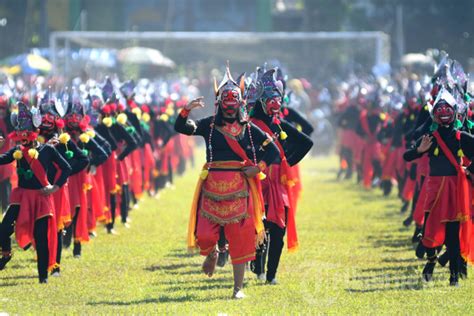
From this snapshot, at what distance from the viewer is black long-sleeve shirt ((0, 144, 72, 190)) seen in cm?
1366

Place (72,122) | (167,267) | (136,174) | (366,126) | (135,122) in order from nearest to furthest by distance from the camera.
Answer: (167,267), (72,122), (135,122), (136,174), (366,126)

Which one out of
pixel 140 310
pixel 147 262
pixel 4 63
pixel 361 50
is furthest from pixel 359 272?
pixel 361 50

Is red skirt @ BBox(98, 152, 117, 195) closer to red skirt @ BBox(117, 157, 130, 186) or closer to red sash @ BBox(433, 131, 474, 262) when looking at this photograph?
red skirt @ BBox(117, 157, 130, 186)

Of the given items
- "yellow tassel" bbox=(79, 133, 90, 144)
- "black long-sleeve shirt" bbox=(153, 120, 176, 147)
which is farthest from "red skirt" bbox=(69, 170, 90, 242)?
"black long-sleeve shirt" bbox=(153, 120, 176, 147)

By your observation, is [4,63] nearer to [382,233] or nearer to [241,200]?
[382,233]

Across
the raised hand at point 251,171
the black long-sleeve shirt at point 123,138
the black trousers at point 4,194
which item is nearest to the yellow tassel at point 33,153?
the raised hand at point 251,171

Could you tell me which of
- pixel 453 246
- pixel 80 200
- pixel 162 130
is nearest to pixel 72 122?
pixel 80 200

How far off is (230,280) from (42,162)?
7.55ft

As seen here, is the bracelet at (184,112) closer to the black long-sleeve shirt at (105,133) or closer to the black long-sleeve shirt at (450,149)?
the black long-sleeve shirt at (450,149)

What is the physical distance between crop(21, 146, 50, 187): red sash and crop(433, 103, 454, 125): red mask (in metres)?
3.92

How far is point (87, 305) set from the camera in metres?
12.5

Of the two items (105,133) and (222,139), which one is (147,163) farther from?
(222,139)

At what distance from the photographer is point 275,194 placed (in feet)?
46.3

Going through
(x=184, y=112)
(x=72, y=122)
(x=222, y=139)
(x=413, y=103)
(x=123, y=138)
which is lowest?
(x=123, y=138)
